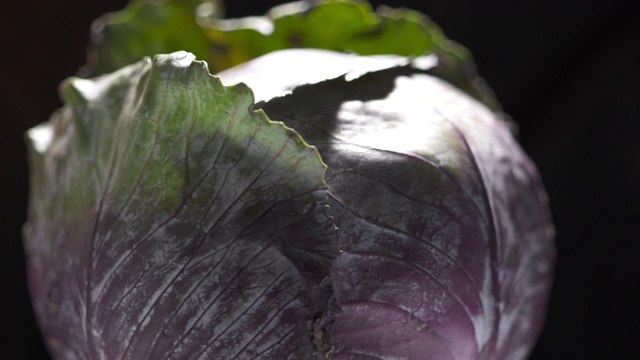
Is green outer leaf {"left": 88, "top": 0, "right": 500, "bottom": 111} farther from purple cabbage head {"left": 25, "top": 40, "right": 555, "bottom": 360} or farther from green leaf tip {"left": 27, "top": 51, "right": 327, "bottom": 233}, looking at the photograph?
green leaf tip {"left": 27, "top": 51, "right": 327, "bottom": 233}

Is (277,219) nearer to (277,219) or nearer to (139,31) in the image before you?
(277,219)

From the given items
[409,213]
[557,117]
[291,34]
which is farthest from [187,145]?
[557,117]

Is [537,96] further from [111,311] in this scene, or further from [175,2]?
[111,311]

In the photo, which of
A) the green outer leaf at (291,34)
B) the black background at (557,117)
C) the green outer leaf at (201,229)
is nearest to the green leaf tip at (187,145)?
the green outer leaf at (201,229)

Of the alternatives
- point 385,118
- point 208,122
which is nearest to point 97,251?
point 208,122

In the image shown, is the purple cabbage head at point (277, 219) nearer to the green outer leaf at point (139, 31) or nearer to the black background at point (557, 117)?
the green outer leaf at point (139, 31)

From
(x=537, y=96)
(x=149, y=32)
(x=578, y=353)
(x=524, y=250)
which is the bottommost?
(x=578, y=353)
